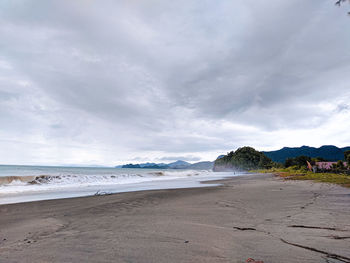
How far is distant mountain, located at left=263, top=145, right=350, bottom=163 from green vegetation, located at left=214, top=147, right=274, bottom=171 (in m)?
75.1

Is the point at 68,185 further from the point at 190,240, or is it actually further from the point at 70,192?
the point at 190,240

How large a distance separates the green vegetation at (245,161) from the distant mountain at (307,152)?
7506cm

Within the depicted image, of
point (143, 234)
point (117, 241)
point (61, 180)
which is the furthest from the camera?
point (61, 180)

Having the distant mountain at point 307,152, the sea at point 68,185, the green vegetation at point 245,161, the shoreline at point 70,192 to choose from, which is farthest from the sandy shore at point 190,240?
the distant mountain at point 307,152

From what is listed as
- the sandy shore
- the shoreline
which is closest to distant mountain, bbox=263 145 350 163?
A: the shoreline

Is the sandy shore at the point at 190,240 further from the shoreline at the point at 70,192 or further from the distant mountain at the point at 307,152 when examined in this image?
the distant mountain at the point at 307,152

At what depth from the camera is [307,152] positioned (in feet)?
566

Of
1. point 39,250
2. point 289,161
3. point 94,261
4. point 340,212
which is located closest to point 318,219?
point 340,212

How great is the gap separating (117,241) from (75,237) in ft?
3.24

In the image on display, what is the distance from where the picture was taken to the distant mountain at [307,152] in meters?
157

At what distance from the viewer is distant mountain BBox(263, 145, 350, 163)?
157m

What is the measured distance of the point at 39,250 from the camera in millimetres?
2955

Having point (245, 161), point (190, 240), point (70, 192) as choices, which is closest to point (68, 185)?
point (70, 192)

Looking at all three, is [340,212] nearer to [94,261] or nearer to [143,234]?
[143,234]
